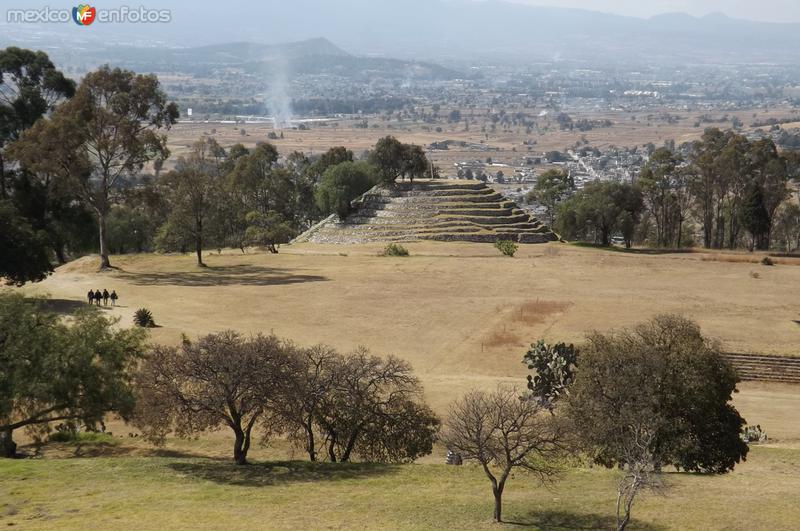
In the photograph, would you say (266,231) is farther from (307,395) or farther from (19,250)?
(307,395)

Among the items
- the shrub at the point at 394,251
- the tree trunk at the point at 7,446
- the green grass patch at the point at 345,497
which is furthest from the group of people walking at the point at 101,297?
the shrub at the point at 394,251

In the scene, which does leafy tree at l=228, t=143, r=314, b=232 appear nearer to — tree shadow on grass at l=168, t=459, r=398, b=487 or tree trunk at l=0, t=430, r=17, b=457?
tree trunk at l=0, t=430, r=17, b=457

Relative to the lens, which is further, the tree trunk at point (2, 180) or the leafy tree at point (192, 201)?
the leafy tree at point (192, 201)

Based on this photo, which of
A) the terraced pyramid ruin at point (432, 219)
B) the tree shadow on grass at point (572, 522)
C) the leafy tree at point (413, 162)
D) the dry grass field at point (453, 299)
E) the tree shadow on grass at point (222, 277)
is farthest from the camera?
the leafy tree at point (413, 162)

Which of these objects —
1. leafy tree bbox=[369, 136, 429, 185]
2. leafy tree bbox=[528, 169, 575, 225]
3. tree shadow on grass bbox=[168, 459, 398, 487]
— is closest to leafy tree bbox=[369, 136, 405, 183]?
leafy tree bbox=[369, 136, 429, 185]

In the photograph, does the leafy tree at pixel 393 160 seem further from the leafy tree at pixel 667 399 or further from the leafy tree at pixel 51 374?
the leafy tree at pixel 667 399

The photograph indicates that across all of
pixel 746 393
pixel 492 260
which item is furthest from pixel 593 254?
pixel 746 393
